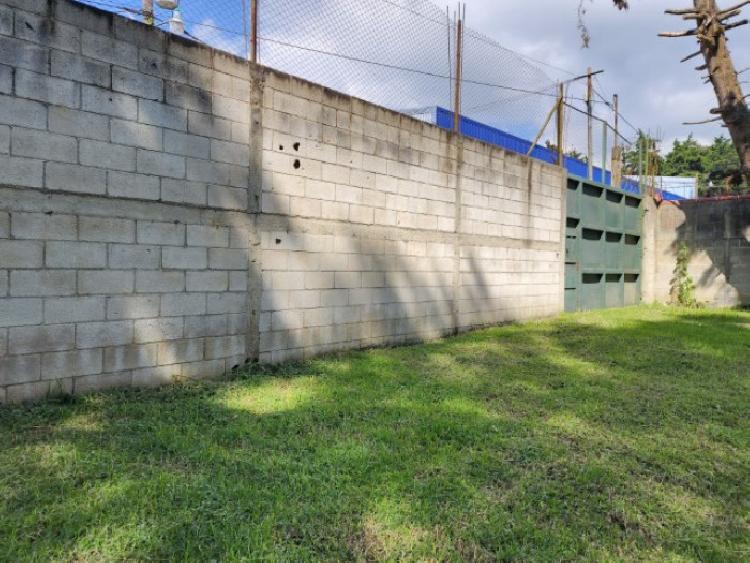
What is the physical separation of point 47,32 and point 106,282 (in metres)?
1.60

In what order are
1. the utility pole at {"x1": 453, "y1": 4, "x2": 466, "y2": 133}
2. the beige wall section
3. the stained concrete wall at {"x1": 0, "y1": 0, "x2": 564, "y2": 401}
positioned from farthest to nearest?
the utility pole at {"x1": 453, "y1": 4, "x2": 466, "y2": 133} → the beige wall section → the stained concrete wall at {"x1": 0, "y1": 0, "x2": 564, "y2": 401}

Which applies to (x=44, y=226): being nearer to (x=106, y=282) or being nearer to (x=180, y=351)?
(x=106, y=282)

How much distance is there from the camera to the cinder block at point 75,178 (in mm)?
3136

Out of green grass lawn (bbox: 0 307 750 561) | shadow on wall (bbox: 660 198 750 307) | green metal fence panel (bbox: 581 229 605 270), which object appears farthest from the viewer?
shadow on wall (bbox: 660 198 750 307)

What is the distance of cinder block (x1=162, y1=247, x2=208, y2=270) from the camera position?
3679mm

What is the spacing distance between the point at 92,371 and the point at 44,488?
55.0 inches

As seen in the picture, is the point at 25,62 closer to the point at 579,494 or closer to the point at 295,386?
the point at 295,386

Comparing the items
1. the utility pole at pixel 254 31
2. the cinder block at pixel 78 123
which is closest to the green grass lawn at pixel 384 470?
the cinder block at pixel 78 123

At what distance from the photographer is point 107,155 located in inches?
132

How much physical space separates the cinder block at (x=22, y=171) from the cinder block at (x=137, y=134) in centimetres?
51

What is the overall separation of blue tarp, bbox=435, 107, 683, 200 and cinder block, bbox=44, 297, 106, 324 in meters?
4.41

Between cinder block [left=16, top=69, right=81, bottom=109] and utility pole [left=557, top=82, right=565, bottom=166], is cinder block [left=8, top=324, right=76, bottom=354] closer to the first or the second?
cinder block [left=16, top=69, right=81, bottom=109]

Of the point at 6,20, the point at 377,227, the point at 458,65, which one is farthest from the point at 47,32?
the point at 458,65

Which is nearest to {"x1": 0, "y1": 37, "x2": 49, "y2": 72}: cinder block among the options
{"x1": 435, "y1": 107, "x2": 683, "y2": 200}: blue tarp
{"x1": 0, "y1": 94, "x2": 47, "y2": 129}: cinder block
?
{"x1": 0, "y1": 94, "x2": 47, "y2": 129}: cinder block
